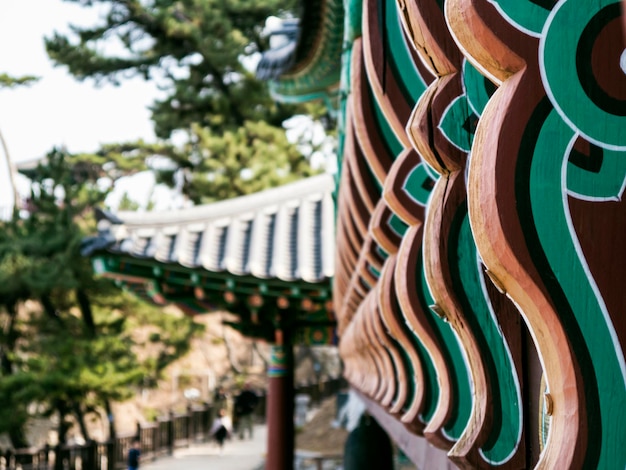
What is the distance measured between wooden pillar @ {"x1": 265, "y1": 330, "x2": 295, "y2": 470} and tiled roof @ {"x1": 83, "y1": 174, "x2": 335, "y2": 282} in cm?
82

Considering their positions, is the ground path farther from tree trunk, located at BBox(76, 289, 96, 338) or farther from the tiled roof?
Answer: the tiled roof

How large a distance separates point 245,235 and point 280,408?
160 cm

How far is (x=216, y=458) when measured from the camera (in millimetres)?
12609

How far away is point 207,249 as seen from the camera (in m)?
6.62

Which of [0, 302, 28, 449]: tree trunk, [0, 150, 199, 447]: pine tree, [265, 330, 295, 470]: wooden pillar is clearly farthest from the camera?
[0, 302, 28, 449]: tree trunk

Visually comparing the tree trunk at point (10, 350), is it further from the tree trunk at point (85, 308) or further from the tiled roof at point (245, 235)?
the tiled roof at point (245, 235)

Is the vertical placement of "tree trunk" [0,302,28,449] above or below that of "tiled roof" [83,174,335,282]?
below

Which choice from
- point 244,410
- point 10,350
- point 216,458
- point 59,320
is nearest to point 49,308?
point 59,320

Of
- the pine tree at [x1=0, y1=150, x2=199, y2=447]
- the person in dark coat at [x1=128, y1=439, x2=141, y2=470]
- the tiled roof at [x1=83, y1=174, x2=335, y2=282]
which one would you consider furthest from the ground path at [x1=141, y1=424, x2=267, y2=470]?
the tiled roof at [x1=83, y1=174, x2=335, y2=282]

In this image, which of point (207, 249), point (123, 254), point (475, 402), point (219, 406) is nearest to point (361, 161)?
point (475, 402)

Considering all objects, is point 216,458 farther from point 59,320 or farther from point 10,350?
point 10,350

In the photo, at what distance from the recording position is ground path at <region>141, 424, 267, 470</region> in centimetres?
1173

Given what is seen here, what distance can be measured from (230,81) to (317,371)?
9.61 meters

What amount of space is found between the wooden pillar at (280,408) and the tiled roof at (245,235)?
821 millimetres
